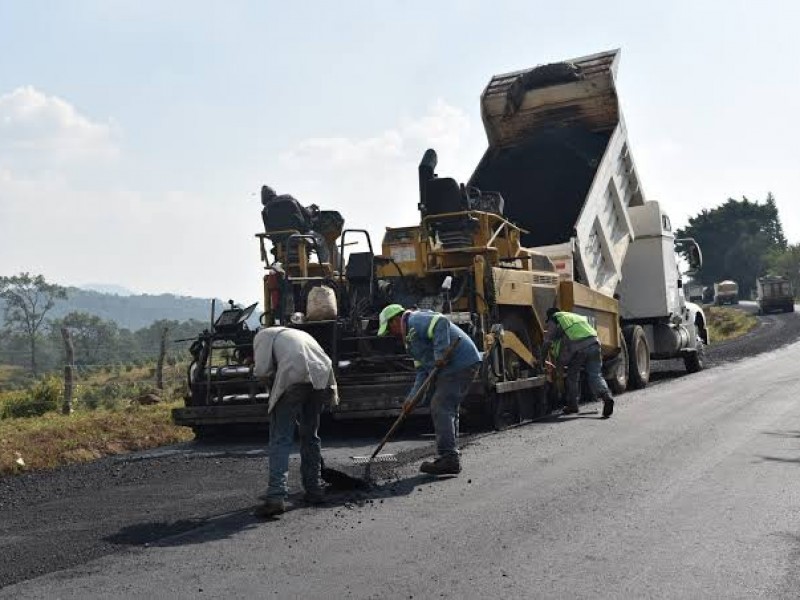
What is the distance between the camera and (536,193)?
13.7m

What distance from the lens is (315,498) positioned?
252 inches

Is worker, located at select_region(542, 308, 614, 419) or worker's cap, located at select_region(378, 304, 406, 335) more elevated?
worker's cap, located at select_region(378, 304, 406, 335)

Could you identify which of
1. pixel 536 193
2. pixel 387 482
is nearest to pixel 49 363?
pixel 536 193

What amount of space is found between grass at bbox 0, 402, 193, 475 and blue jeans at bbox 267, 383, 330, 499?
14.8 ft

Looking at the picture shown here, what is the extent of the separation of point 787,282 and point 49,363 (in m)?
53.1

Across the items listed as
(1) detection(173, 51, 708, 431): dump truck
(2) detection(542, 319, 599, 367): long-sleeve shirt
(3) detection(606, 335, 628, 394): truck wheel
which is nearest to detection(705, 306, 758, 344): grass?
(1) detection(173, 51, 708, 431): dump truck

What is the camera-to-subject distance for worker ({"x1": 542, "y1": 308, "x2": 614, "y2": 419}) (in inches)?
441

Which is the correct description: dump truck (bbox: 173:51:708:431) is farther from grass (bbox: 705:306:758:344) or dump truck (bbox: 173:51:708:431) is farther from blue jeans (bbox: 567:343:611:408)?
grass (bbox: 705:306:758:344)

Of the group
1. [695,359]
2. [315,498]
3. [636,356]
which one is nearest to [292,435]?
[315,498]

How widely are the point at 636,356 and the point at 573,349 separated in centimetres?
348

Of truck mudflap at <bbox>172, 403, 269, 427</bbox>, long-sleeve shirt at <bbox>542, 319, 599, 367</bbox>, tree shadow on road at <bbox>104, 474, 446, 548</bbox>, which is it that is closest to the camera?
tree shadow on road at <bbox>104, 474, 446, 548</bbox>

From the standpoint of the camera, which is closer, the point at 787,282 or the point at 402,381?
the point at 402,381

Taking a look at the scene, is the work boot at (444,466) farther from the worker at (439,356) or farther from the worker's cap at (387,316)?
the worker's cap at (387,316)

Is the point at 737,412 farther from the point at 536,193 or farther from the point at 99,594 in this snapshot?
the point at 99,594
